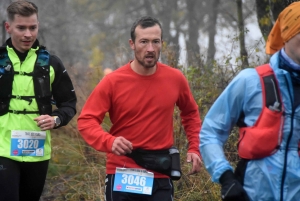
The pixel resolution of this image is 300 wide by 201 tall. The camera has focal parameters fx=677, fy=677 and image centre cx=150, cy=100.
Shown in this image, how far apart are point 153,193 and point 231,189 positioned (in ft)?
4.92

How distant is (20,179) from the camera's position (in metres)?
5.36

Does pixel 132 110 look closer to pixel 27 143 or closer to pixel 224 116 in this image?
pixel 27 143

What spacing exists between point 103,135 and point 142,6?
86.4 ft

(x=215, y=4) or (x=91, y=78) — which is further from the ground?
(x=215, y=4)

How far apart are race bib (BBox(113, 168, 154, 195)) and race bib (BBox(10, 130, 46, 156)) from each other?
773mm

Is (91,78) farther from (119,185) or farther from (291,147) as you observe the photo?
(291,147)

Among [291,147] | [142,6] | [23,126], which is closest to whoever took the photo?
[291,147]

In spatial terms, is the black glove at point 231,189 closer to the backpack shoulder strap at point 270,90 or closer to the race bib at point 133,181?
the backpack shoulder strap at point 270,90

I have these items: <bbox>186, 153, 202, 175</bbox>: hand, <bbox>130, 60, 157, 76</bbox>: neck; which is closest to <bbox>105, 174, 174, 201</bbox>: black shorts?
<bbox>186, 153, 202, 175</bbox>: hand

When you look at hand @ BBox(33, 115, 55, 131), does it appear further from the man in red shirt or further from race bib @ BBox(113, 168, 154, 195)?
race bib @ BBox(113, 168, 154, 195)

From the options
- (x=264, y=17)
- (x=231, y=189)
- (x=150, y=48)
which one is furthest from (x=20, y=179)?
(x=264, y=17)

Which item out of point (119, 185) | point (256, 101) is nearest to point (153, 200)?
point (119, 185)

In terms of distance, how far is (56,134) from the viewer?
10.4m

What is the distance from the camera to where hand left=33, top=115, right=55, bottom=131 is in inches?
204
